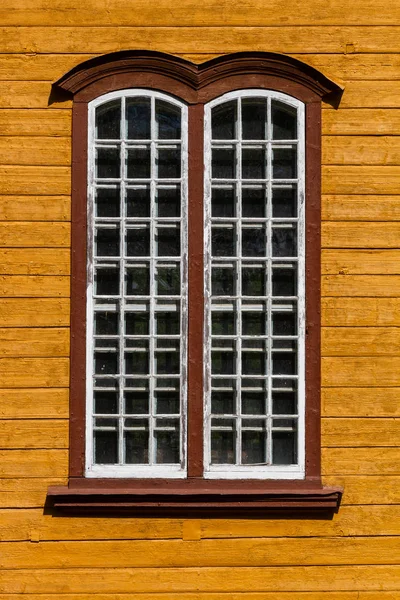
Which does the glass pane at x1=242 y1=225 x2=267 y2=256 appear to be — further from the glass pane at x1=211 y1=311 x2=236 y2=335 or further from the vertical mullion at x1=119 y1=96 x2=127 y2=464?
the vertical mullion at x1=119 y1=96 x2=127 y2=464

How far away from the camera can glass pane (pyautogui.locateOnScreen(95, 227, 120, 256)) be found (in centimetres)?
666

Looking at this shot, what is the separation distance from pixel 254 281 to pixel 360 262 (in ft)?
2.24

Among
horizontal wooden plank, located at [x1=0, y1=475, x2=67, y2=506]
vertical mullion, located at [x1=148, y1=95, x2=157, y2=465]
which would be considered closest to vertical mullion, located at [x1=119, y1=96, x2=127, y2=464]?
vertical mullion, located at [x1=148, y1=95, x2=157, y2=465]

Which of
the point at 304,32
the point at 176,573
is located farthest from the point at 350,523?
the point at 304,32

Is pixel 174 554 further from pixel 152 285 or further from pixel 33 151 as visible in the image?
pixel 33 151

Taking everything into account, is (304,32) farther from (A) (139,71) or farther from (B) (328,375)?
(B) (328,375)

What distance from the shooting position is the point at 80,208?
6594mm

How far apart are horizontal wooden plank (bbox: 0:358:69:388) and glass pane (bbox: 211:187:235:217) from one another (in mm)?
1353

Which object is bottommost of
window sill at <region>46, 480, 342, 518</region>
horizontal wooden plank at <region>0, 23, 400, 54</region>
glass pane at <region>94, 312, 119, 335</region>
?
window sill at <region>46, 480, 342, 518</region>

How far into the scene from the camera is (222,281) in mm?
6656

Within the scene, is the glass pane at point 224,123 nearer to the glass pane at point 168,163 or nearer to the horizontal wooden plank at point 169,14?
the glass pane at point 168,163

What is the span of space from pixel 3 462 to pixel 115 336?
1054 millimetres

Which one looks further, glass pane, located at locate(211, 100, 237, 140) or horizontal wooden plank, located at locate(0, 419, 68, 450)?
glass pane, located at locate(211, 100, 237, 140)

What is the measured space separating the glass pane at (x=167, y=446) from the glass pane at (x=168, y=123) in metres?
1.88
